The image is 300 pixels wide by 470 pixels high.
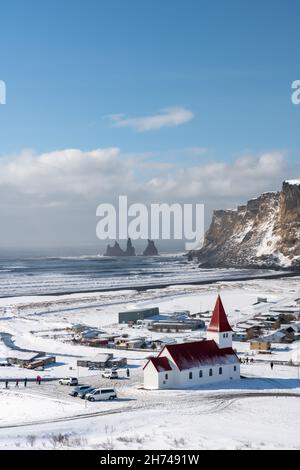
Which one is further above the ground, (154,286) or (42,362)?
(154,286)

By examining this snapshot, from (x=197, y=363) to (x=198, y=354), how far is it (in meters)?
0.68

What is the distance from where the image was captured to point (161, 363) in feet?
109

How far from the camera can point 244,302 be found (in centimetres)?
8431

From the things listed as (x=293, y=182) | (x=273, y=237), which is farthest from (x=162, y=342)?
(x=293, y=182)

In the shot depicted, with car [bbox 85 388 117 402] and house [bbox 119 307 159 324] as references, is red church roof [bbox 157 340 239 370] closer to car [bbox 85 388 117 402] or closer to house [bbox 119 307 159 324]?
car [bbox 85 388 117 402]

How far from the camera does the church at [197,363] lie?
33281mm

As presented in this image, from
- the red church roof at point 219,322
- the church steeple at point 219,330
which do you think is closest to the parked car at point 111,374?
the church steeple at point 219,330

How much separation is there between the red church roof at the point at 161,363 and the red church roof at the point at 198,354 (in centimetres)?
28

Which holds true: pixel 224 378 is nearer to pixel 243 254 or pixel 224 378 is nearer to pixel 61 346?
pixel 61 346

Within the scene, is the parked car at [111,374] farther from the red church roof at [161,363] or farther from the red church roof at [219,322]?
the red church roof at [219,322]

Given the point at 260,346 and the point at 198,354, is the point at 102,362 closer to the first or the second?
the point at 198,354
